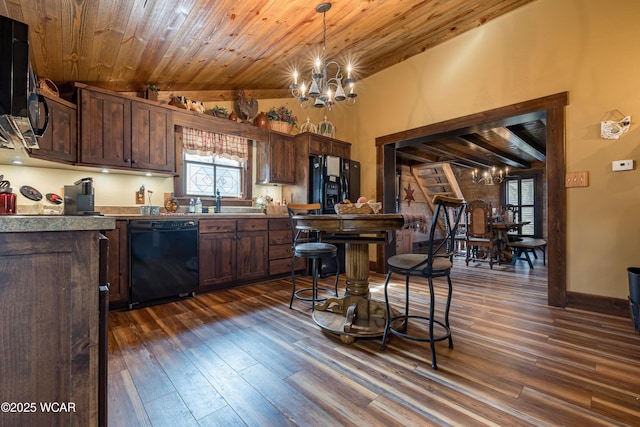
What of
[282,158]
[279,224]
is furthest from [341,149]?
[279,224]

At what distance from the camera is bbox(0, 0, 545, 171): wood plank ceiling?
2.13m

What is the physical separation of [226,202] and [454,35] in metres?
3.78

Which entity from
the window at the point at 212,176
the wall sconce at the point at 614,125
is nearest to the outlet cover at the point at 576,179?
the wall sconce at the point at 614,125

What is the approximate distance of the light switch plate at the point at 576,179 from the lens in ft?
8.75

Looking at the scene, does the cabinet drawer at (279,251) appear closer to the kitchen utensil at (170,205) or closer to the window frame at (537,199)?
the kitchen utensil at (170,205)

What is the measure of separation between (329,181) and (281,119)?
126 cm

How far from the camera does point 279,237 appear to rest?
12.4ft

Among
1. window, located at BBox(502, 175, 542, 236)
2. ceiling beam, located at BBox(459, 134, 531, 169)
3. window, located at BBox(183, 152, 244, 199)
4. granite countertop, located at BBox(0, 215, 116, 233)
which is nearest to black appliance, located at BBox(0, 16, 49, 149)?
granite countertop, located at BBox(0, 215, 116, 233)

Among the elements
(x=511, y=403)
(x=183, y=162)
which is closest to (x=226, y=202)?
(x=183, y=162)

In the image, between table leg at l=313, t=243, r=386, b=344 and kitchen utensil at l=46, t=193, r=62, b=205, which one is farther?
kitchen utensil at l=46, t=193, r=62, b=205

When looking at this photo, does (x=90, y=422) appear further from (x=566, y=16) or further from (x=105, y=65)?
(x=566, y=16)

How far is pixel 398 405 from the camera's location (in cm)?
132

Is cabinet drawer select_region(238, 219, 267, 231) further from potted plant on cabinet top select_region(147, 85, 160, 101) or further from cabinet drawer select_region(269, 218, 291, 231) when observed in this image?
potted plant on cabinet top select_region(147, 85, 160, 101)

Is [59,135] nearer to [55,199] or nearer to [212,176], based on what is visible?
[55,199]
